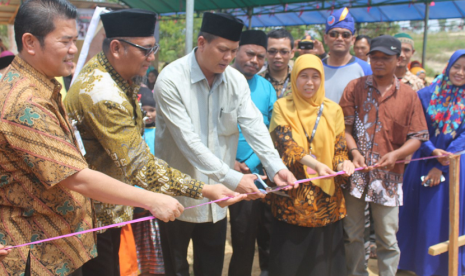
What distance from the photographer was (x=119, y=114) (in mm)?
1980

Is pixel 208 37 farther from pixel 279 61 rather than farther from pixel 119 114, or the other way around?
pixel 279 61

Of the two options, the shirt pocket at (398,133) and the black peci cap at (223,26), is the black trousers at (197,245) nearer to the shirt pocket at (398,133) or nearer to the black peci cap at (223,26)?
the black peci cap at (223,26)

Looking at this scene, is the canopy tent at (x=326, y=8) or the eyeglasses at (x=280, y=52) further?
the canopy tent at (x=326, y=8)

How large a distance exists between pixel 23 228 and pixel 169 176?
29.9 inches

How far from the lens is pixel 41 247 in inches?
66.1

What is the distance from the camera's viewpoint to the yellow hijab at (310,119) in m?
3.01

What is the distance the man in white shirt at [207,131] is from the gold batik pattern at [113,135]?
13.9 inches

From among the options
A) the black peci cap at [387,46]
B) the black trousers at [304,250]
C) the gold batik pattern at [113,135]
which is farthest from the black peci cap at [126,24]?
the black peci cap at [387,46]

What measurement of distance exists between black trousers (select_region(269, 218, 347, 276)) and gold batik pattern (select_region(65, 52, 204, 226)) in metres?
1.10

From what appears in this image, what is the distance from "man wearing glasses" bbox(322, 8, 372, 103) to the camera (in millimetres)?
3695

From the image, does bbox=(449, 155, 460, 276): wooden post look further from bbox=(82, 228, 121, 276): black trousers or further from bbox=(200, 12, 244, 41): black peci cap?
bbox=(82, 228, 121, 276): black trousers

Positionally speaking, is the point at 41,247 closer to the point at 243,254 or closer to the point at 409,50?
the point at 243,254

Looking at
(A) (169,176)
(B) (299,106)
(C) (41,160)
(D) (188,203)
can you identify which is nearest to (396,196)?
(B) (299,106)

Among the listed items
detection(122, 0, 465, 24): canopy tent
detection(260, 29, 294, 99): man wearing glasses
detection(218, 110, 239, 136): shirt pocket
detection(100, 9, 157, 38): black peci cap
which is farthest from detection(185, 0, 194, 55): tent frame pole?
detection(122, 0, 465, 24): canopy tent
